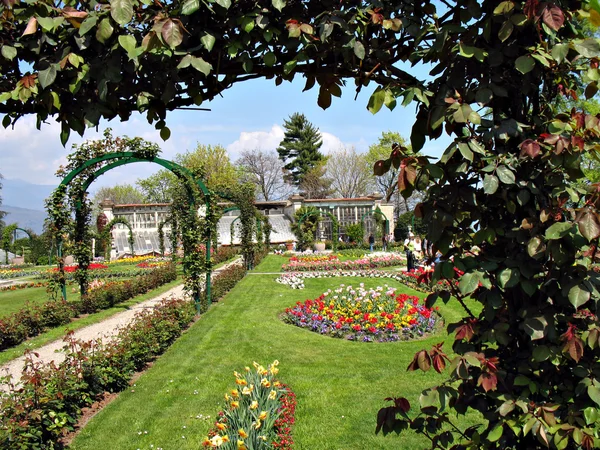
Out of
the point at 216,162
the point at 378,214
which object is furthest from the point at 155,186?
the point at 378,214

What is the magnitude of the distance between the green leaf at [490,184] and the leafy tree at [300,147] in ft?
158

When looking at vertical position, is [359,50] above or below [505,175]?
above

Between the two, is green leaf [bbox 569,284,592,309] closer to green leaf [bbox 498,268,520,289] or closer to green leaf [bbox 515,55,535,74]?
green leaf [bbox 498,268,520,289]

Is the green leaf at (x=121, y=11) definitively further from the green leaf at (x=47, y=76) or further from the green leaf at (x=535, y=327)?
the green leaf at (x=535, y=327)

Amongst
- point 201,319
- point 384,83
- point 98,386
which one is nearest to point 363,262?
point 201,319

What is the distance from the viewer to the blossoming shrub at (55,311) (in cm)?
824

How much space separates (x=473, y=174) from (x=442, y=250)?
318 millimetres

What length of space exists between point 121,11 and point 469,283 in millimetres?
1548

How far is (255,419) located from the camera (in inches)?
146

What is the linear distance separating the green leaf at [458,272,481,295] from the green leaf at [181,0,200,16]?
1.35 meters

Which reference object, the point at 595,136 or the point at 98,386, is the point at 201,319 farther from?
the point at 595,136

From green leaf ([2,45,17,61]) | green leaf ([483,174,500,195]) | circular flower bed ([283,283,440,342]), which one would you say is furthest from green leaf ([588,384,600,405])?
circular flower bed ([283,283,440,342])

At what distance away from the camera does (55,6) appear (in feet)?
5.70

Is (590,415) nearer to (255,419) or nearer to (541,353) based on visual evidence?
(541,353)
